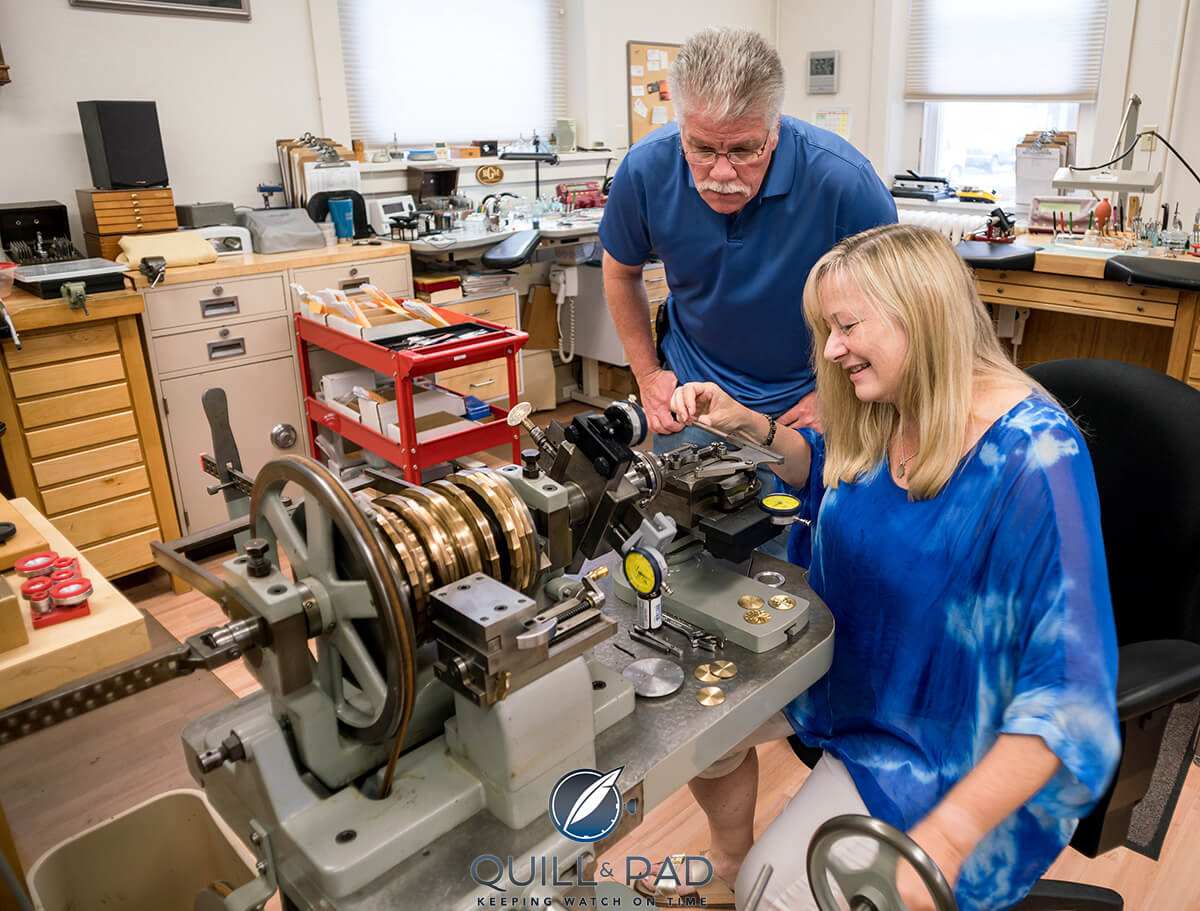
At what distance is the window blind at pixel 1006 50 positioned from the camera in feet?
15.3

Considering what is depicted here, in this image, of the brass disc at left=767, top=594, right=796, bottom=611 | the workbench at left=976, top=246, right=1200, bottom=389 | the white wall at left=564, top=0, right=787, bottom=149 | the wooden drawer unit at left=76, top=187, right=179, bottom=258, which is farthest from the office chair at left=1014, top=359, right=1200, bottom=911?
the white wall at left=564, top=0, right=787, bottom=149

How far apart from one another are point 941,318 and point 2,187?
3386 mm

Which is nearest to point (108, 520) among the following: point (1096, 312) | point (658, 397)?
point (658, 397)

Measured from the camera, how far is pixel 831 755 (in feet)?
4.10

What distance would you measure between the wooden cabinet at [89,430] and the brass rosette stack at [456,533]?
2.16 m

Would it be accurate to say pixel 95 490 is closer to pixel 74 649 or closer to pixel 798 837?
pixel 74 649

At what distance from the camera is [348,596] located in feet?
2.77

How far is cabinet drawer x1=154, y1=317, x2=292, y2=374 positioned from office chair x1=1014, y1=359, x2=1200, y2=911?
→ 2597mm

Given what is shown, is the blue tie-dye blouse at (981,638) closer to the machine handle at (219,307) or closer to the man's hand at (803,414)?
the man's hand at (803,414)

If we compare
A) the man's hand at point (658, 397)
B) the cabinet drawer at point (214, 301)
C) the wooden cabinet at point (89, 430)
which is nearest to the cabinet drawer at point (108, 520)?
the wooden cabinet at point (89, 430)

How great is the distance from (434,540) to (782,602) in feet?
1.61

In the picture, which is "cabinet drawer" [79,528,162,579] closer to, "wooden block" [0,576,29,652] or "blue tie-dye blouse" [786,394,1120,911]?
"wooden block" [0,576,29,652]

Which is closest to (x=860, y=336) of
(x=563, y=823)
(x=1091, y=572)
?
(x=1091, y=572)

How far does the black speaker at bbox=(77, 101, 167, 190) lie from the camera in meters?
3.10
